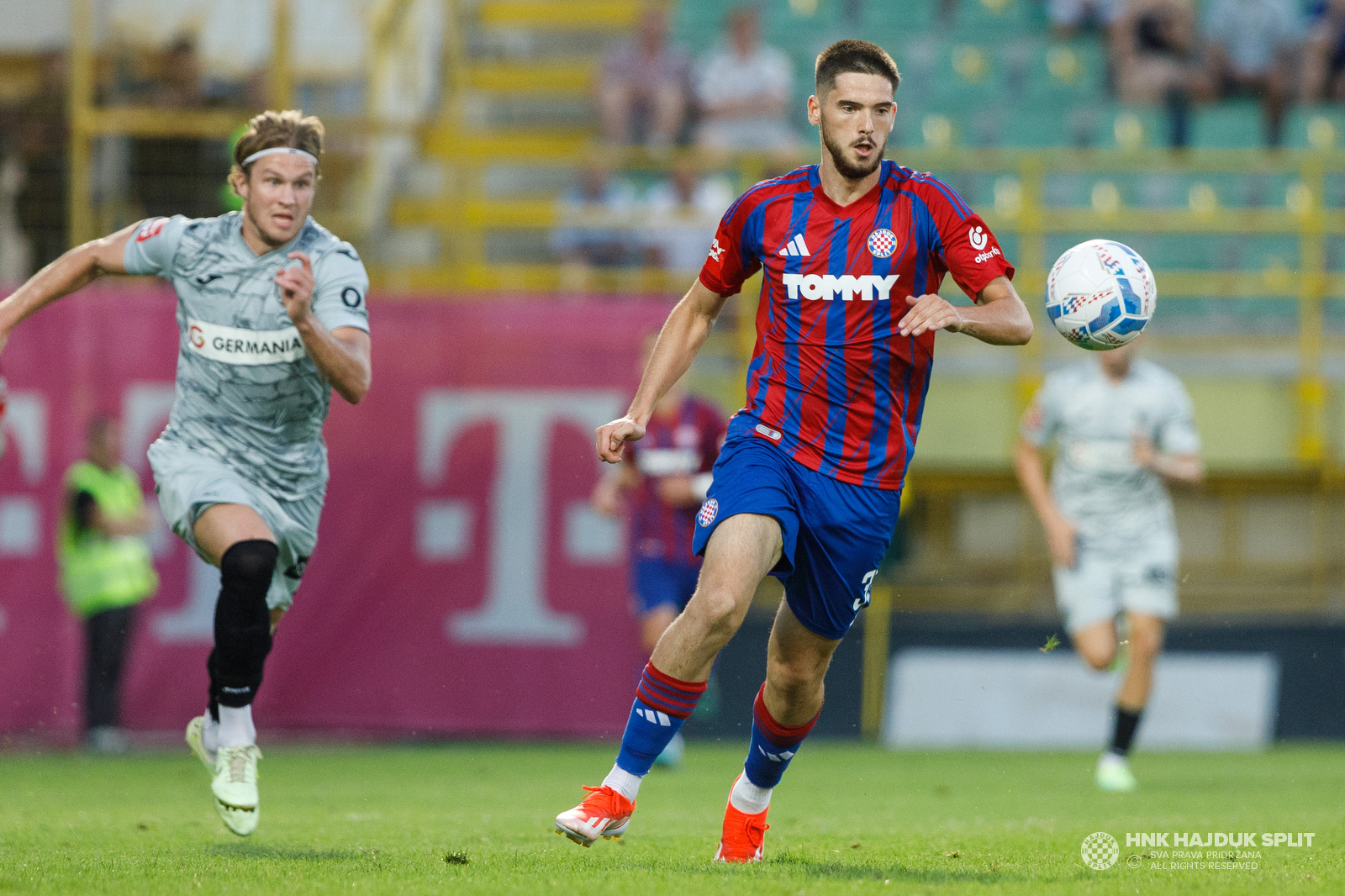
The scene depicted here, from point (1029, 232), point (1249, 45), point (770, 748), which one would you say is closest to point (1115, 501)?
point (1029, 232)

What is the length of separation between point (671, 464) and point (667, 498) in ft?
0.77

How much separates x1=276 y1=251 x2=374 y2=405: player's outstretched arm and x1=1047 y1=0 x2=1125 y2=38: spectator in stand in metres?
13.1

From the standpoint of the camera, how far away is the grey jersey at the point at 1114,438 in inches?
404

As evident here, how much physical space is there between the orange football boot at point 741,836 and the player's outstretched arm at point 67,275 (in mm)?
2925

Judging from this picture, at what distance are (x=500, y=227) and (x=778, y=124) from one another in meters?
3.29

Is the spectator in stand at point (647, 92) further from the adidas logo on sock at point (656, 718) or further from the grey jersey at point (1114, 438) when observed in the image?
the adidas logo on sock at point (656, 718)

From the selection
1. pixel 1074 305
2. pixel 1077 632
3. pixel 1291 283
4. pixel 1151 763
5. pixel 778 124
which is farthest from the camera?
pixel 778 124

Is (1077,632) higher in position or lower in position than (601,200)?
lower

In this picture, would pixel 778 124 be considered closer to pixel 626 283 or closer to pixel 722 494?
pixel 626 283

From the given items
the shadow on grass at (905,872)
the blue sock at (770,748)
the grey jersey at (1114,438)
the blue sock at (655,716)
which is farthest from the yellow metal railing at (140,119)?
the shadow on grass at (905,872)

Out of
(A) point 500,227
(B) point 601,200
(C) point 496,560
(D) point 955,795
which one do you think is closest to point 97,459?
(C) point 496,560

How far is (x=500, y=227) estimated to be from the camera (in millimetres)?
14461

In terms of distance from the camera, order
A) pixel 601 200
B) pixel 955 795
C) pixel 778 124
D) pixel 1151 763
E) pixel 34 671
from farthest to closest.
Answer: pixel 778 124 → pixel 601 200 → pixel 34 671 → pixel 1151 763 → pixel 955 795

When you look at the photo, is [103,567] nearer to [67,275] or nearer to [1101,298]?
[67,275]
